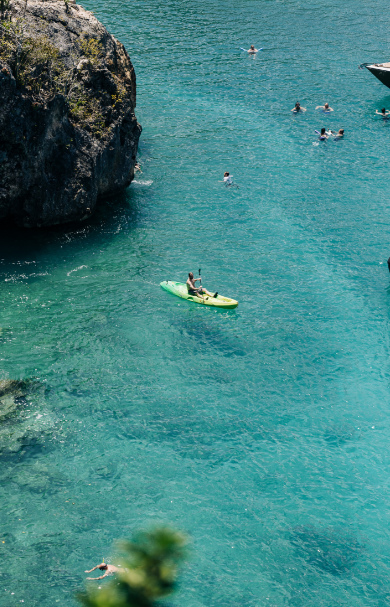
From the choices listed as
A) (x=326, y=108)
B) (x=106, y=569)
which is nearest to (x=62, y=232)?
(x=106, y=569)

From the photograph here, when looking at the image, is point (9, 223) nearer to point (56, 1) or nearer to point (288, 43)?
point (56, 1)

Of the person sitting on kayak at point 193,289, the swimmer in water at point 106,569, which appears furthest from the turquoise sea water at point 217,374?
the person sitting on kayak at point 193,289

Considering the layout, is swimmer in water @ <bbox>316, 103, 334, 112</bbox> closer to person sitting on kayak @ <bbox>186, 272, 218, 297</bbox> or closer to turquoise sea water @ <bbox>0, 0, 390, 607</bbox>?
turquoise sea water @ <bbox>0, 0, 390, 607</bbox>

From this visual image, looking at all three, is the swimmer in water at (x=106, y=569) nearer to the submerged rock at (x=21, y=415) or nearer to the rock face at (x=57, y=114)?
the submerged rock at (x=21, y=415)

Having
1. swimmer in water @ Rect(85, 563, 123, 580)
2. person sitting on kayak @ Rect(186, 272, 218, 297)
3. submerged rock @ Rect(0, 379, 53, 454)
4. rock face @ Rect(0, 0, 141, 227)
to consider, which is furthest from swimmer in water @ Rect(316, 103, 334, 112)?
swimmer in water @ Rect(85, 563, 123, 580)

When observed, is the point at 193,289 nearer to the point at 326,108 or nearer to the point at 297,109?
the point at 297,109

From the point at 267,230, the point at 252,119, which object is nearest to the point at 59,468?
the point at 267,230
